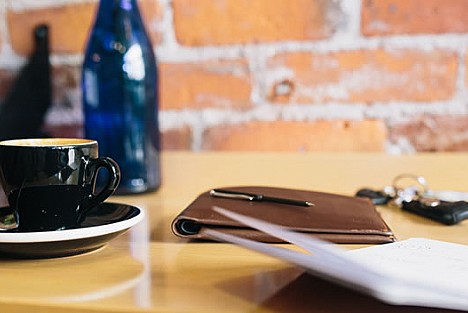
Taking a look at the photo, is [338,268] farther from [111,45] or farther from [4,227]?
[111,45]

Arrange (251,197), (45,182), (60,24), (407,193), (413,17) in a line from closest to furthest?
1. (45,182)
2. (251,197)
3. (407,193)
4. (413,17)
5. (60,24)

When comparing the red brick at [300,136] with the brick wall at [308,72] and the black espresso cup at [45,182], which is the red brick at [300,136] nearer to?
the brick wall at [308,72]

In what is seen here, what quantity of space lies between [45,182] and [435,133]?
591 millimetres

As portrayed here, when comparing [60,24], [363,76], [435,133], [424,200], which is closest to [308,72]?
[363,76]

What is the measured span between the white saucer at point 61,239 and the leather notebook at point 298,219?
5 cm

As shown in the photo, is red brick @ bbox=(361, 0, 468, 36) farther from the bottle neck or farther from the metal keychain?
the bottle neck

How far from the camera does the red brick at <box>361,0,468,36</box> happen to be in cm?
80

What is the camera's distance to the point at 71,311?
331 millimetres

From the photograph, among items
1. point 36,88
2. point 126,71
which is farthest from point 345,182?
point 36,88

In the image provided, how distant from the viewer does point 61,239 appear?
40 centimetres

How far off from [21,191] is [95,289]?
0.41 feet

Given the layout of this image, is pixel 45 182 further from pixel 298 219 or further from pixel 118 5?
pixel 118 5

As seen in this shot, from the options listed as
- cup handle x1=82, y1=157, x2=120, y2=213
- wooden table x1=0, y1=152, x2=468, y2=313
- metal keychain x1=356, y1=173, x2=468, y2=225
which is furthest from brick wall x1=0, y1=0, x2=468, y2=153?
cup handle x1=82, y1=157, x2=120, y2=213

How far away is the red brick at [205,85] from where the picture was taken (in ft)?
2.85
